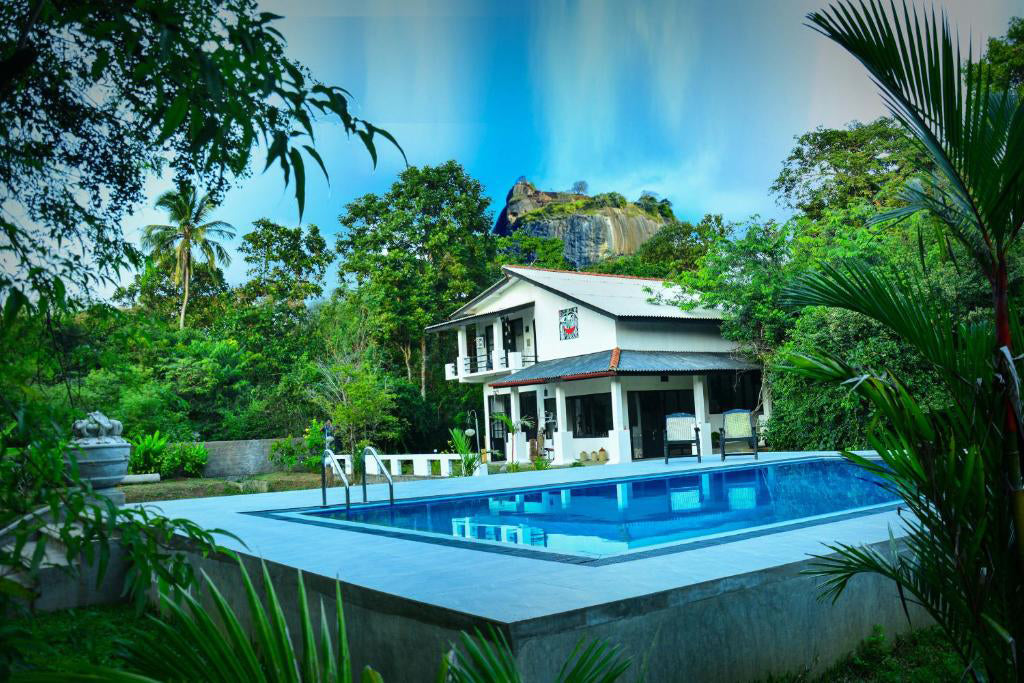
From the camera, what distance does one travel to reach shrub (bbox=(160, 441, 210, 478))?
19.7 meters

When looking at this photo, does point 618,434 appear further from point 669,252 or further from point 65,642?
point 669,252

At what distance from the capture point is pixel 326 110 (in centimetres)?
154

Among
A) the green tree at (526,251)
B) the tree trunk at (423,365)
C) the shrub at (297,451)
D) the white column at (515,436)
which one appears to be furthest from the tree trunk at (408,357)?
the shrub at (297,451)

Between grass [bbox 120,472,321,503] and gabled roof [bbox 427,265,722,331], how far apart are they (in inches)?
365

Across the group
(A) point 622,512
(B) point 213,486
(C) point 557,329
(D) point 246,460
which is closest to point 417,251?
(C) point 557,329

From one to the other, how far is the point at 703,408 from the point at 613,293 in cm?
516

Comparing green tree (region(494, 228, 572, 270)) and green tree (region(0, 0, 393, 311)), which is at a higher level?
green tree (region(494, 228, 572, 270))

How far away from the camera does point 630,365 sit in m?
21.2

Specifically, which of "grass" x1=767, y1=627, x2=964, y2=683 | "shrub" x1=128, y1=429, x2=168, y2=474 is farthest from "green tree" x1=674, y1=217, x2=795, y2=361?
"grass" x1=767, y1=627, x2=964, y2=683

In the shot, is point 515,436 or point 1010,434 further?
point 515,436

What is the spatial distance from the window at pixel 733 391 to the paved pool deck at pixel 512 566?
57.3ft

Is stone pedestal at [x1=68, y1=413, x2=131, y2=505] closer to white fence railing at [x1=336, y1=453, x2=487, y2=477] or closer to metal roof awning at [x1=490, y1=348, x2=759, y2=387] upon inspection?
white fence railing at [x1=336, y1=453, x2=487, y2=477]

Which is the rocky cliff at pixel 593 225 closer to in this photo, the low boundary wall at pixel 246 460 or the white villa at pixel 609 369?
the white villa at pixel 609 369

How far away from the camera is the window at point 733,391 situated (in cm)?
2380
